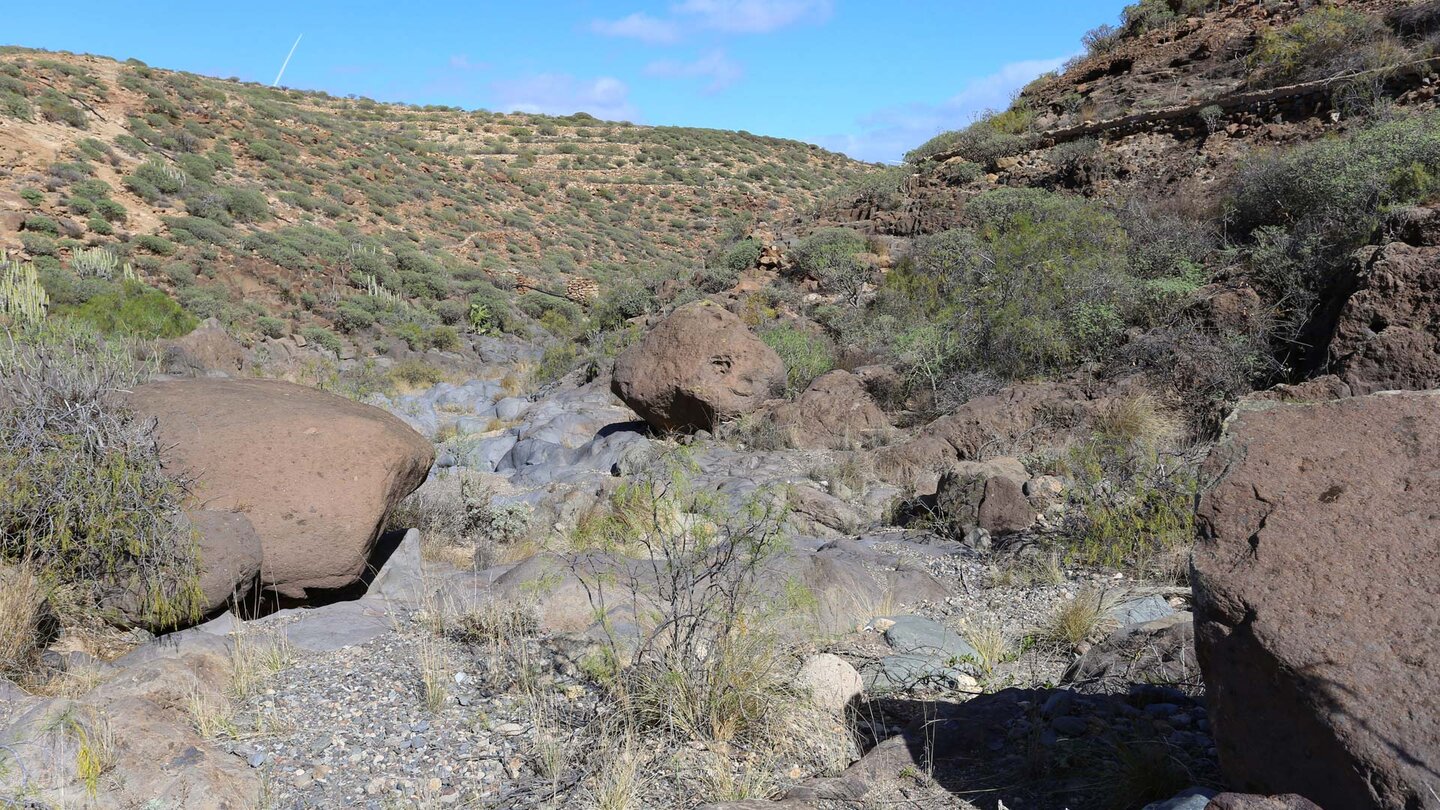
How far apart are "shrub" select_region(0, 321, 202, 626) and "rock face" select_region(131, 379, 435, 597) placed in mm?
281

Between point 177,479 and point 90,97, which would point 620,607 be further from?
point 90,97

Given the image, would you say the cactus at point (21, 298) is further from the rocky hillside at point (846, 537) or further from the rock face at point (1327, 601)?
the rock face at point (1327, 601)

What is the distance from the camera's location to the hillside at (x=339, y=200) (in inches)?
821

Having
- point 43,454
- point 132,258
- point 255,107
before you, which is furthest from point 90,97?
point 43,454

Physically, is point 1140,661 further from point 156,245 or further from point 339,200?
point 339,200

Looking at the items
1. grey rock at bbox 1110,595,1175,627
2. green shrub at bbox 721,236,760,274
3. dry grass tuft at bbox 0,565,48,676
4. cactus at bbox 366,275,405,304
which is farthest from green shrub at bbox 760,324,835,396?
cactus at bbox 366,275,405,304

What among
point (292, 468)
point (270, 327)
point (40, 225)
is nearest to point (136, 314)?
point (270, 327)

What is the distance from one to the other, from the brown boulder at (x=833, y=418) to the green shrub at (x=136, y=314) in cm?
1034

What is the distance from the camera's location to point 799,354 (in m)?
12.8

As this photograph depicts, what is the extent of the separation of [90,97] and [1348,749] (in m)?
33.1

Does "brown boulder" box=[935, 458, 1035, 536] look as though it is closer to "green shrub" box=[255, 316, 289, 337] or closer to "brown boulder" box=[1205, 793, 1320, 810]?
"brown boulder" box=[1205, 793, 1320, 810]

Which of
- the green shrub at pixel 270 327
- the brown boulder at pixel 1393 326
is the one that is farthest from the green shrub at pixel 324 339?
the brown boulder at pixel 1393 326

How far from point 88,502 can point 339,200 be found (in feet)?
87.6

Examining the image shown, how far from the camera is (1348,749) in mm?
1947
